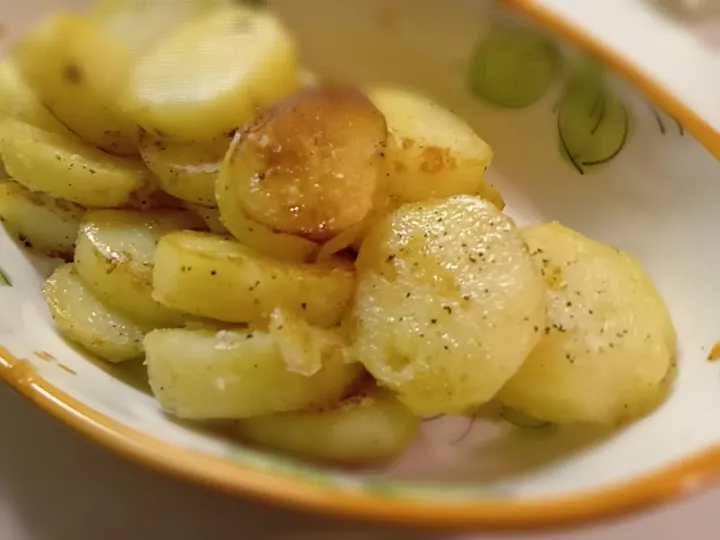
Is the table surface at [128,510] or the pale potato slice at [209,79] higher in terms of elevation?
the pale potato slice at [209,79]

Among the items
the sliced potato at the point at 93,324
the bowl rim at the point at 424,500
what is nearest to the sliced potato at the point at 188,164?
the sliced potato at the point at 93,324

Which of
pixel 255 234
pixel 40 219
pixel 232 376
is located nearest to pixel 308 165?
pixel 255 234

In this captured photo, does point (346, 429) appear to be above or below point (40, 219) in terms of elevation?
above

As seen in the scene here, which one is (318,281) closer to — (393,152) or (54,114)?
(393,152)

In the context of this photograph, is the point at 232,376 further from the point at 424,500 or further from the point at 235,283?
the point at 424,500

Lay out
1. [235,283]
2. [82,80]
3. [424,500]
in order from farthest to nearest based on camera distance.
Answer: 1. [82,80]
2. [235,283]
3. [424,500]

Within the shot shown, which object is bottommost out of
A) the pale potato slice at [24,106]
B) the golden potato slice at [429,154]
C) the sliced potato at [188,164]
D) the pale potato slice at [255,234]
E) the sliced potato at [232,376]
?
the pale potato slice at [24,106]

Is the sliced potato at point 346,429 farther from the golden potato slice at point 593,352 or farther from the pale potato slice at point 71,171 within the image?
the pale potato slice at point 71,171

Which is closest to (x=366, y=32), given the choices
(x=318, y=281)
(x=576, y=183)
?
(x=576, y=183)
